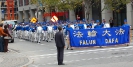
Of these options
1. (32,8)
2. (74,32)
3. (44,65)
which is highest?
(32,8)

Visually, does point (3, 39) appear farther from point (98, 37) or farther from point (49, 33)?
point (49, 33)

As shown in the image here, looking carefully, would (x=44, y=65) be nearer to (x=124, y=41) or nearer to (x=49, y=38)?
(x=124, y=41)

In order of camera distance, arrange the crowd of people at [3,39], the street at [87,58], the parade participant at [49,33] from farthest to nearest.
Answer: the parade participant at [49,33], the crowd of people at [3,39], the street at [87,58]

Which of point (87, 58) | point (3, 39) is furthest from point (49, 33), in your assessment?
point (87, 58)

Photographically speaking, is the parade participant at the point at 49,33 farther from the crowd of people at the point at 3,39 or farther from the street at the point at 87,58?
the street at the point at 87,58

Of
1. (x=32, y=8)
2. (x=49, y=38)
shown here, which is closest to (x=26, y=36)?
(x=49, y=38)

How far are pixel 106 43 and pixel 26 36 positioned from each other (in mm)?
13940

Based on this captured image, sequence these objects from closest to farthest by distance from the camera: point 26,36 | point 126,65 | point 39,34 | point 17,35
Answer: point 126,65, point 39,34, point 26,36, point 17,35

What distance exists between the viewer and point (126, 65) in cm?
1181

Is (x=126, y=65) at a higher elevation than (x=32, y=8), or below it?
below

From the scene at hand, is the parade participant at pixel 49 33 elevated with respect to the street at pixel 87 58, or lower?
elevated

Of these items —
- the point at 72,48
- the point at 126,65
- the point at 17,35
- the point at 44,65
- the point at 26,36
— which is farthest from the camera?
the point at 17,35

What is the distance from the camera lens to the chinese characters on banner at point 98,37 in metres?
19.5

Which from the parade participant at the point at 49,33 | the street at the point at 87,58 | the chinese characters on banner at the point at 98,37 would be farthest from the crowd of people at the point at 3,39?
the parade participant at the point at 49,33
